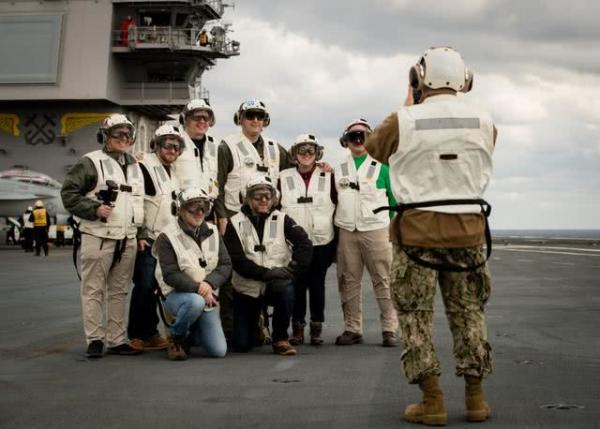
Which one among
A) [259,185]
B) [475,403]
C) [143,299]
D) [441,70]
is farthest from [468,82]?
[143,299]

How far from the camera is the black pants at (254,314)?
28.8 ft

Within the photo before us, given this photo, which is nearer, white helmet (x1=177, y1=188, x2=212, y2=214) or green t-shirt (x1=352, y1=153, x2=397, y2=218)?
white helmet (x1=177, y1=188, x2=212, y2=214)

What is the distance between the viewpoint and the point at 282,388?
6.73 metres

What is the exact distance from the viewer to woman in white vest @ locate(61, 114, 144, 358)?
873cm

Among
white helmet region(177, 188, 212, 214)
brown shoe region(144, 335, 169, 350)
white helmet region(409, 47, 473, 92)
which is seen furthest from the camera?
brown shoe region(144, 335, 169, 350)

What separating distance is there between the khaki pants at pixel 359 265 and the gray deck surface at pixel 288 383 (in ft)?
1.15

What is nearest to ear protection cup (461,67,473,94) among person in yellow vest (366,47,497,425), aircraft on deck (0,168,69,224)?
person in yellow vest (366,47,497,425)

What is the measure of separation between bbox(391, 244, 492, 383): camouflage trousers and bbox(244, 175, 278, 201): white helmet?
3165 mm

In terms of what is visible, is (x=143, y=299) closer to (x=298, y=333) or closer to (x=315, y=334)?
(x=298, y=333)

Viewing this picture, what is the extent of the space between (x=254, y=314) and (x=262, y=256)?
1.89 feet

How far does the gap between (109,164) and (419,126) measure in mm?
4028

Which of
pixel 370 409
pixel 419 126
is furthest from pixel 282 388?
pixel 419 126

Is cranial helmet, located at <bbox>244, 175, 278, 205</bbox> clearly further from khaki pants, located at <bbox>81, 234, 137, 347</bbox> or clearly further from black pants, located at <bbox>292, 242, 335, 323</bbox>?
khaki pants, located at <bbox>81, 234, 137, 347</bbox>

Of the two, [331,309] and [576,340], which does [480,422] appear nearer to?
[576,340]
